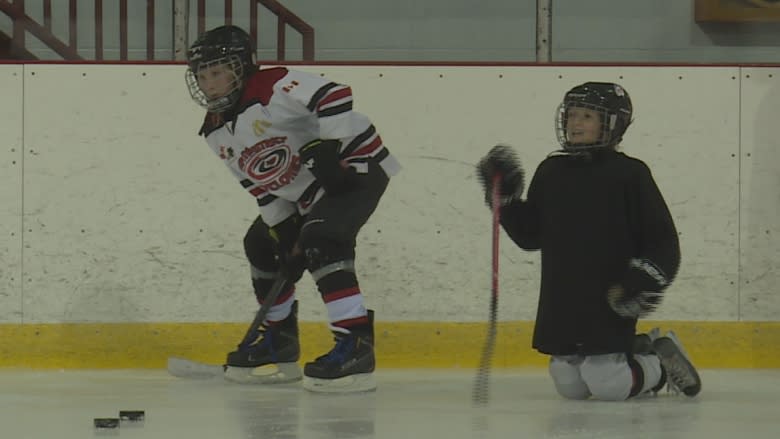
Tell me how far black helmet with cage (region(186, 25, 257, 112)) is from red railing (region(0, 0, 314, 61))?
32.4 inches

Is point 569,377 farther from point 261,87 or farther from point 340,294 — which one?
point 261,87

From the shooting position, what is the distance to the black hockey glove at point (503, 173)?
11.8 feet

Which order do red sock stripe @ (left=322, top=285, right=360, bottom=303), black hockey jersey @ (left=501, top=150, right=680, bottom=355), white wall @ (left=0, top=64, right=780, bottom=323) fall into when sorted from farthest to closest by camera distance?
white wall @ (left=0, top=64, right=780, bottom=323)
red sock stripe @ (left=322, top=285, right=360, bottom=303)
black hockey jersey @ (left=501, top=150, right=680, bottom=355)

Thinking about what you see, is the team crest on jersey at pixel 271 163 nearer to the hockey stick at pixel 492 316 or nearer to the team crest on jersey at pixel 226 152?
the team crest on jersey at pixel 226 152

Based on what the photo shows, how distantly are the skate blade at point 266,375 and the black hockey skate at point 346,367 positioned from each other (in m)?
0.27

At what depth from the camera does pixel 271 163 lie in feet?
12.6

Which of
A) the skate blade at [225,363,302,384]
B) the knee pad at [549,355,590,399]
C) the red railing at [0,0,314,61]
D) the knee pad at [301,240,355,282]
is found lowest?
the skate blade at [225,363,302,384]

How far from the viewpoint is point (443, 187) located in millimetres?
4488

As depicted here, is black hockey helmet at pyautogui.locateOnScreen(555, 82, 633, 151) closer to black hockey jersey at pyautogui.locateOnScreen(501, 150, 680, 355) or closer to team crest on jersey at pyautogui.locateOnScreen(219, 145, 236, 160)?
black hockey jersey at pyautogui.locateOnScreen(501, 150, 680, 355)

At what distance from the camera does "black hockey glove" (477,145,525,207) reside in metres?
3.61

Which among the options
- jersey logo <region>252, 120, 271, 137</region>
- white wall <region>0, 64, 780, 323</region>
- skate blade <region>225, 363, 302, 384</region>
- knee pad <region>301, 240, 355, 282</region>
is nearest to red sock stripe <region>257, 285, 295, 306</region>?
skate blade <region>225, 363, 302, 384</region>

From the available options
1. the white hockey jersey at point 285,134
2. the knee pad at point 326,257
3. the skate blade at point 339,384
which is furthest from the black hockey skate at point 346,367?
the white hockey jersey at point 285,134

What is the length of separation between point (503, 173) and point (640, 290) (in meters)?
0.45

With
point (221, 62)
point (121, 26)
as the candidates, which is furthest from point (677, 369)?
point (121, 26)
